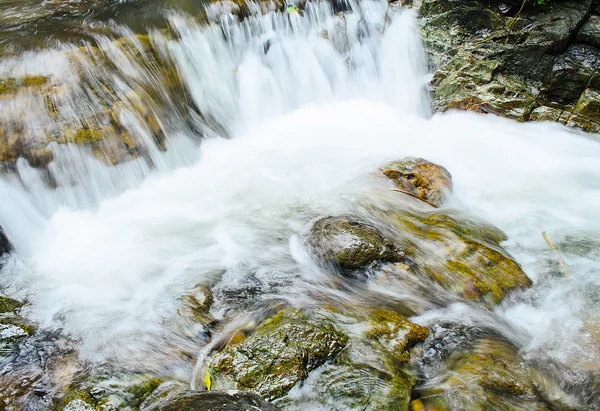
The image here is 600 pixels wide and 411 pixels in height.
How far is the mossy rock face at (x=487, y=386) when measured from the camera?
286cm

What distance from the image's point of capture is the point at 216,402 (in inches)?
84.7

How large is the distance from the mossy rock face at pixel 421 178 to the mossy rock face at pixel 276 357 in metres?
2.64

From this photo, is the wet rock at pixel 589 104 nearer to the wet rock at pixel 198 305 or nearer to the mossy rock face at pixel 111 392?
the wet rock at pixel 198 305

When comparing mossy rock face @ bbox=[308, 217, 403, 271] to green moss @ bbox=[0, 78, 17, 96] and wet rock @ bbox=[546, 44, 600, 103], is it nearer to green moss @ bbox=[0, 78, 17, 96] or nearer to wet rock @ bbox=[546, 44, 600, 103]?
green moss @ bbox=[0, 78, 17, 96]

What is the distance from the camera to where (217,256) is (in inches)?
182

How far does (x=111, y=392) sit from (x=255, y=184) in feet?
11.5

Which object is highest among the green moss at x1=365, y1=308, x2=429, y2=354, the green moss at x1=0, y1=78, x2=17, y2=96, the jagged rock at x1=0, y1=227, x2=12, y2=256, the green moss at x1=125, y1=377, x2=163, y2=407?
the green moss at x1=0, y1=78, x2=17, y2=96

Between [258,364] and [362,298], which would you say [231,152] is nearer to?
[362,298]

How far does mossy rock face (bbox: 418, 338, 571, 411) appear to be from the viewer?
9.38ft

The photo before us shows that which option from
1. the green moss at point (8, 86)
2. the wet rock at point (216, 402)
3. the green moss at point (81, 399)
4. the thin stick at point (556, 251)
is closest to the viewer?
the wet rock at point (216, 402)

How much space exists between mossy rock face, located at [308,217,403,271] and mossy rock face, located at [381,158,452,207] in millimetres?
1260

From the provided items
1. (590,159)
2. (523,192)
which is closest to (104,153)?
(523,192)

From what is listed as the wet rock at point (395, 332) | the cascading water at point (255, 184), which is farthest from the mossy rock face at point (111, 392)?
the wet rock at point (395, 332)

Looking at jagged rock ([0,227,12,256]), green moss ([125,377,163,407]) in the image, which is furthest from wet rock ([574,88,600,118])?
jagged rock ([0,227,12,256])
